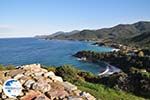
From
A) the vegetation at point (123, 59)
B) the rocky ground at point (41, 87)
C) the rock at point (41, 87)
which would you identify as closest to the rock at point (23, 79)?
the rocky ground at point (41, 87)

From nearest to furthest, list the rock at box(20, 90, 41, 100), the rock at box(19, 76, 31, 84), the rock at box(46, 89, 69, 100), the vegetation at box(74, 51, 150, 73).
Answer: the rock at box(20, 90, 41, 100), the rock at box(46, 89, 69, 100), the rock at box(19, 76, 31, 84), the vegetation at box(74, 51, 150, 73)

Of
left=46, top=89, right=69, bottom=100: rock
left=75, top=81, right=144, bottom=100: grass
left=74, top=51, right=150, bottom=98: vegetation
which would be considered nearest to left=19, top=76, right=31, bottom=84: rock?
left=46, top=89, right=69, bottom=100: rock

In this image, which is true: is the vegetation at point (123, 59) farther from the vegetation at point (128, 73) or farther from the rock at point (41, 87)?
the rock at point (41, 87)

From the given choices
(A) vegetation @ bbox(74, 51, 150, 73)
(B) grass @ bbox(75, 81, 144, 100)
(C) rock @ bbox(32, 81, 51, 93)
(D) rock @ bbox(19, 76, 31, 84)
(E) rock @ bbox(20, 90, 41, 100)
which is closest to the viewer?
(E) rock @ bbox(20, 90, 41, 100)

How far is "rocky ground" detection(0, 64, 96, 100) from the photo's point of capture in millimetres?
10477

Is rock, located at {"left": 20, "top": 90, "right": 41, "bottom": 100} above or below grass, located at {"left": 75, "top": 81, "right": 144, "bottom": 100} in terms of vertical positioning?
above

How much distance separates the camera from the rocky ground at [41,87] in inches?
412

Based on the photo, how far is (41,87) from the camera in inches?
435

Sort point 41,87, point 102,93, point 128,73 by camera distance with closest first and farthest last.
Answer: point 41,87 → point 102,93 → point 128,73

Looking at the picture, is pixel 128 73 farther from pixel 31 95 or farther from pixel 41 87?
pixel 31 95

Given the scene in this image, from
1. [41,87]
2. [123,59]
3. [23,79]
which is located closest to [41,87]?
[41,87]

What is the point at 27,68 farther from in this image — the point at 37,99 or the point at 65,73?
the point at 65,73

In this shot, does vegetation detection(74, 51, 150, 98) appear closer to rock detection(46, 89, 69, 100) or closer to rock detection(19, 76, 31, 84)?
rock detection(46, 89, 69, 100)

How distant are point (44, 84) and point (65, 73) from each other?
30.1ft
